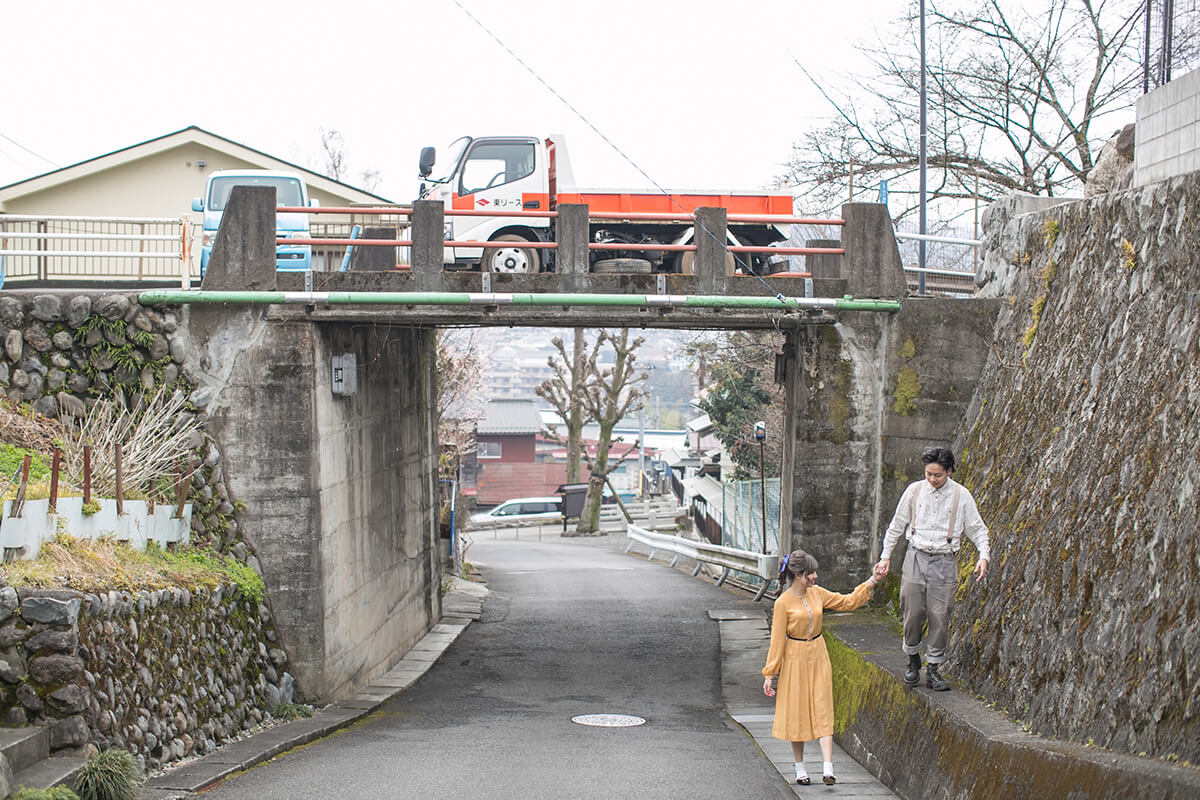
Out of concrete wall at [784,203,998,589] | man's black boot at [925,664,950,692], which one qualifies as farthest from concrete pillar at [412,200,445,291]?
man's black boot at [925,664,950,692]

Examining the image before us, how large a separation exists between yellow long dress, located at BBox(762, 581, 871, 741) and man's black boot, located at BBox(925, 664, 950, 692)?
27.2 inches

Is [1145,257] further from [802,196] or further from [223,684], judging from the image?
[802,196]

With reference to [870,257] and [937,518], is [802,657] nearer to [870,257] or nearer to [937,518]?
[937,518]

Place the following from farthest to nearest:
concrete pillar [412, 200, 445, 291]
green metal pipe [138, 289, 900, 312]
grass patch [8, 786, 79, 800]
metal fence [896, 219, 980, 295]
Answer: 1. metal fence [896, 219, 980, 295]
2. concrete pillar [412, 200, 445, 291]
3. green metal pipe [138, 289, 900, 312]
4. grass patch [8, 786, 79, 800]

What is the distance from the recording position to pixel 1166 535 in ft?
22.1

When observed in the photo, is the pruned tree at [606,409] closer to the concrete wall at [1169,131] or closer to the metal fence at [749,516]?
the metal fence at [749,516]

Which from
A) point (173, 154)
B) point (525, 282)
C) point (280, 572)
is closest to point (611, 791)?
point (280, 572)

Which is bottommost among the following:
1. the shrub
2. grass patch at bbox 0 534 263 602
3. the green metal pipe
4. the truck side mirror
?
the shrub

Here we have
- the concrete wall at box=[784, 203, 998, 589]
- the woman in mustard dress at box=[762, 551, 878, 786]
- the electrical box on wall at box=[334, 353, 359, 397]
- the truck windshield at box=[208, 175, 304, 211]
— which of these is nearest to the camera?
the woman in mustard dress at box=[762, 551, 878, 786]

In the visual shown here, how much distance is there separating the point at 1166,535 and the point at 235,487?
9.12 meters

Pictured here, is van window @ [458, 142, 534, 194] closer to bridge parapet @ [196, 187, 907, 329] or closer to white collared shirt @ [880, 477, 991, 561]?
bridge parapet @ [196, 187, 907, 329]

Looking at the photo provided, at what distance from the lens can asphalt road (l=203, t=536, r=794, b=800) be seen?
8938 millimetres

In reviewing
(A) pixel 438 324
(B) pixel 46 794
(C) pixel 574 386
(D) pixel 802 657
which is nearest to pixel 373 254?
(A) pixel 438 324

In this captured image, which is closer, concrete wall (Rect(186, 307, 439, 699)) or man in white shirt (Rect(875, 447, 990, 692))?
man in white shirt (Rect(875, 447, 990, 692))
